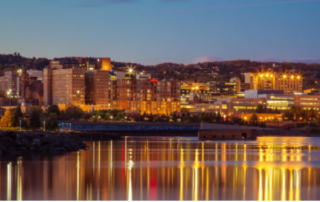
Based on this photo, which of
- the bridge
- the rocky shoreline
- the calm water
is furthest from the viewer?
the bridge

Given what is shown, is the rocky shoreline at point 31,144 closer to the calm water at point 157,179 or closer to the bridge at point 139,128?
the calm water at point 157,179

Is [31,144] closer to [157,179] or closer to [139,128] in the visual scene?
[157,179]

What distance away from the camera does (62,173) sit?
35.7 meters

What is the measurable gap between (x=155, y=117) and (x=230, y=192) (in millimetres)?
170083

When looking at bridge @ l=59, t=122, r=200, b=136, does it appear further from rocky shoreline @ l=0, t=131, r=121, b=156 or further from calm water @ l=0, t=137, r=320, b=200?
calm water @ l=0, t=137, r=320, b=200

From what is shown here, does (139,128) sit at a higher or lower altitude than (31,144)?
lower

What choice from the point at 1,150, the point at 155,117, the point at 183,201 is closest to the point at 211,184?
the point at 183,201

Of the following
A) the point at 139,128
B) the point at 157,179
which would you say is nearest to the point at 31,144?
the point at 157,179

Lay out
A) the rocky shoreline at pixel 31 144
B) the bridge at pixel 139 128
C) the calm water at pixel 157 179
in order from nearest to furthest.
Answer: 1. the calm water at pixel 157 179
2. the rocky shoreline at pixel 31 144
3. the bridge at pixel 139 128

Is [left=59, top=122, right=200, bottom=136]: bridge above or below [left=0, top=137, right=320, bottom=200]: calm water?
below

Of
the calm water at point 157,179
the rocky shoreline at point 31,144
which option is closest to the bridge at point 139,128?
the rocky shoreline at point 31,144

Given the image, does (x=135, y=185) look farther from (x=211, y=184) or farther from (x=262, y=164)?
(x=262, y=164)

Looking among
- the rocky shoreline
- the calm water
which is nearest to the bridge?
the rocky shoreline

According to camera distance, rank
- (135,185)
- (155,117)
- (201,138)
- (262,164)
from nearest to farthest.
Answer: (135,185), (262,164), (201,138), (155,117)
